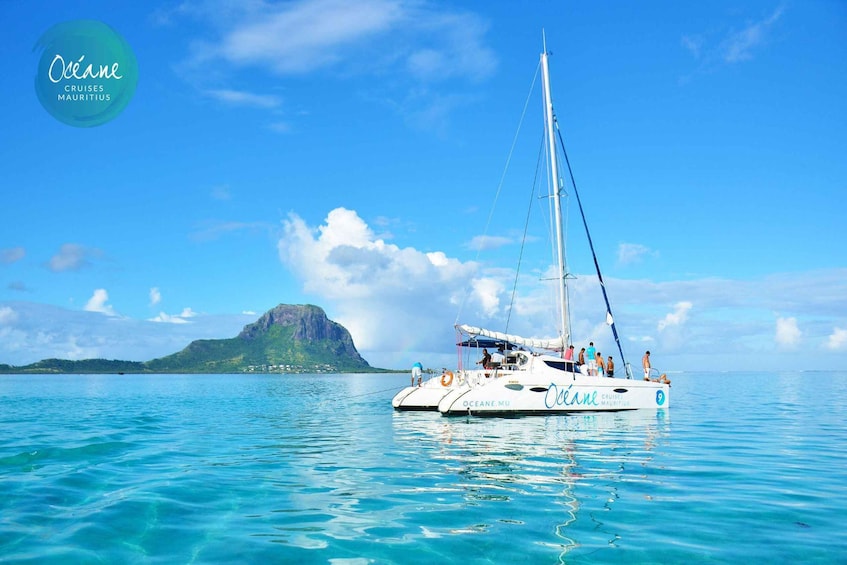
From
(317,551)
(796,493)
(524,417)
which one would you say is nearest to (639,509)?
(796,493)

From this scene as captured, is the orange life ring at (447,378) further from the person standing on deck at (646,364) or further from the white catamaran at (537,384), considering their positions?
the person standing on deck at (646,364)

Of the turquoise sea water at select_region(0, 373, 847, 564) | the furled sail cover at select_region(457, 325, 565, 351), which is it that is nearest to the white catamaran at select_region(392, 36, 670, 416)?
the furled sail cover at select_region(457, 325, 565, 351)

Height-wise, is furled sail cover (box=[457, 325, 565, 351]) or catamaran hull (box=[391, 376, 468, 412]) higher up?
furled sail cover (box=[457, 325, 565, 351])

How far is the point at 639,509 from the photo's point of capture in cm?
1095

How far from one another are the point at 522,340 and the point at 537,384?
396 centimetres

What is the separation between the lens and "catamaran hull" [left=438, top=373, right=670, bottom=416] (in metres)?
A: 29.4

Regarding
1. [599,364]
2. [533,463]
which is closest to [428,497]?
[533,463]

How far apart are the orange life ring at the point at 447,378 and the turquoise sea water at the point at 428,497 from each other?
8.39 meters

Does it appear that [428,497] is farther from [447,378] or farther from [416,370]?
[416,370]

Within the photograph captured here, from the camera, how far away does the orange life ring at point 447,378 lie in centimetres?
3262

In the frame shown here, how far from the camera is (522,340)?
109ft

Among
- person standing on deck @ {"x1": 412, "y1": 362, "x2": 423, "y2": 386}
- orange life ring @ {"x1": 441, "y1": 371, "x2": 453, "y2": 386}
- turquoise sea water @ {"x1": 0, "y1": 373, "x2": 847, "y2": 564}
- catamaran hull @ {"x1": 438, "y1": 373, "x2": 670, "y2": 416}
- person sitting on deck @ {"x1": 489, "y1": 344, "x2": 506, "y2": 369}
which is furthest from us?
person standing on deck @ {"x1": 412, "y1": 362, "x2": 423, "y2": 386}

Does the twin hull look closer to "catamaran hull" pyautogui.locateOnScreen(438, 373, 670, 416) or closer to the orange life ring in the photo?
"catamaran hull" pyautogui.locateOnScreen(438, 373, 670, 416)

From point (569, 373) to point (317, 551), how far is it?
77.7ft
